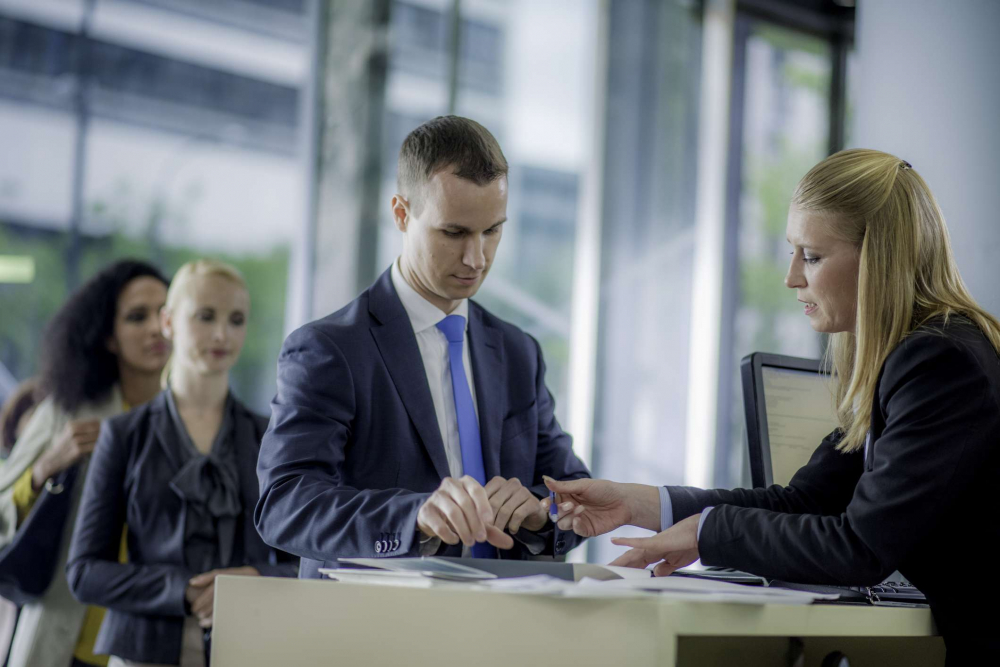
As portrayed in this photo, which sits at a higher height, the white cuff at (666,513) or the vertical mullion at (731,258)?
the vertical mullion at (731,258)

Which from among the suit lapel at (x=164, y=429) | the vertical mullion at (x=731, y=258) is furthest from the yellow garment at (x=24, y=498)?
the vertical mullion at (x=731, y=258)

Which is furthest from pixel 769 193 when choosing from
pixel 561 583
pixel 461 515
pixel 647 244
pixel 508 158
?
pixel 561 583

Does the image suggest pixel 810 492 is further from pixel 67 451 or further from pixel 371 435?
pixel 67 451

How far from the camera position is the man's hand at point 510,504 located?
1.52m

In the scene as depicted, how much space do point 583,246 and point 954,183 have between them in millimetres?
3026

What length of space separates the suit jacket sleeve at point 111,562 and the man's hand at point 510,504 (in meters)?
1.23

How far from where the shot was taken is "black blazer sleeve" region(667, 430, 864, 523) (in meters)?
1.69

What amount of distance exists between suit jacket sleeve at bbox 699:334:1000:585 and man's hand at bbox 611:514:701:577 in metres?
0.06

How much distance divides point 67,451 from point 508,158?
2727mm

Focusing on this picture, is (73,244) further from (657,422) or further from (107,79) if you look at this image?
(657,422)

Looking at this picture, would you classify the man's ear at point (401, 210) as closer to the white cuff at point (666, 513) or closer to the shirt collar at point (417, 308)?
the shirt collar at point (417, 308)

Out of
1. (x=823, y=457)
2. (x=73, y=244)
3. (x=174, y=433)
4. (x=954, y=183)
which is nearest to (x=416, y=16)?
(x=73, y=244)

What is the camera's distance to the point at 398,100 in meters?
4.62

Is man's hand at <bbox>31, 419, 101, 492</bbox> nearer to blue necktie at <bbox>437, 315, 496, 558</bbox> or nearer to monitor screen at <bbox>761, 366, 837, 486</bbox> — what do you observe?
blue necktie at <bbox>437, 315, 496, 558</bbox>
